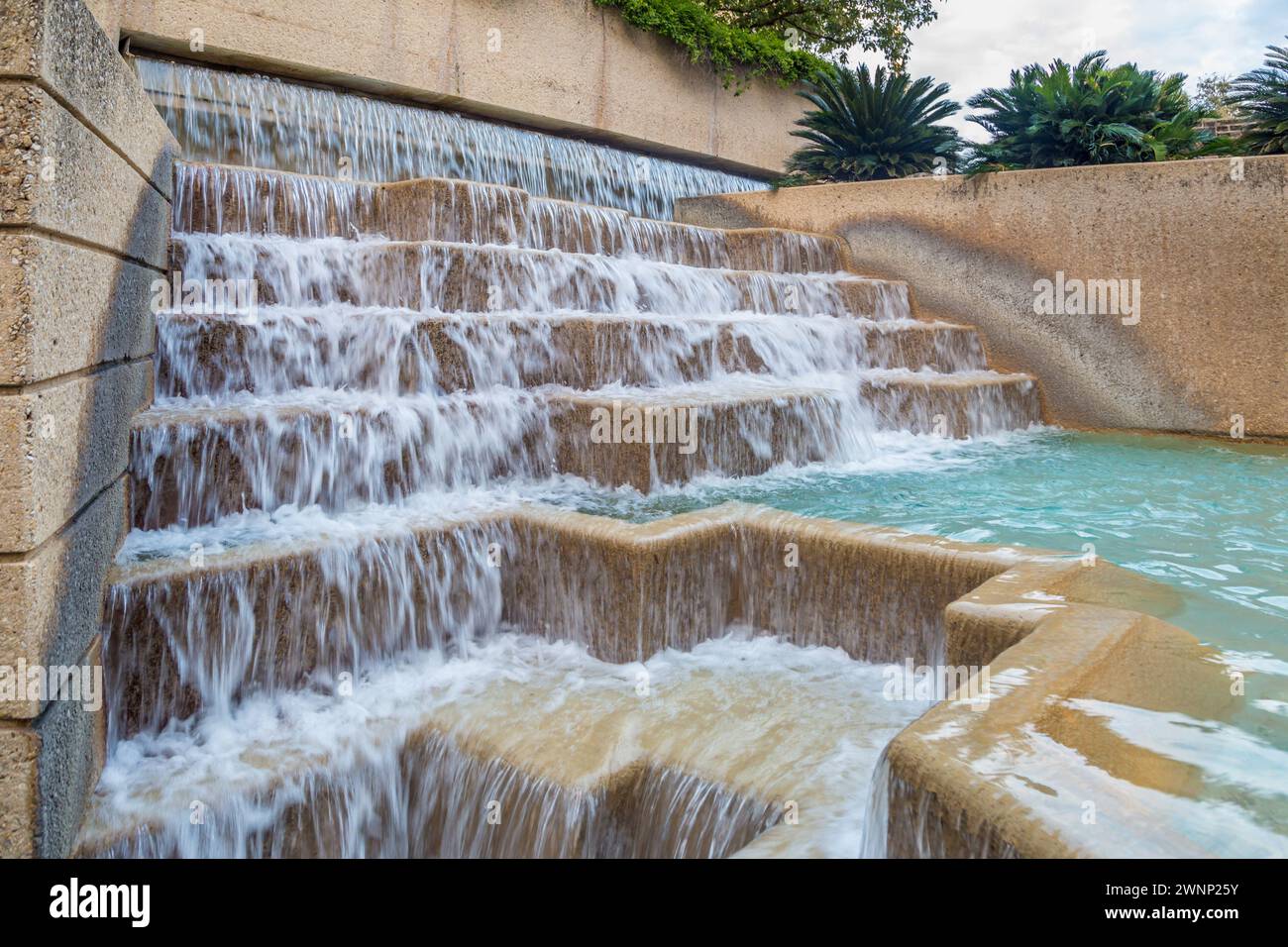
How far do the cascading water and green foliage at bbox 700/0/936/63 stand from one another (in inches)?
349

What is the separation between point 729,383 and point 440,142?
177 inches

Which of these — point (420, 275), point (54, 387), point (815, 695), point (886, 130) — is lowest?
point (815, 695)

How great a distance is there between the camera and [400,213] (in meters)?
6.39

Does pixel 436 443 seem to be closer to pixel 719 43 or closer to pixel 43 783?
pixel 43 783

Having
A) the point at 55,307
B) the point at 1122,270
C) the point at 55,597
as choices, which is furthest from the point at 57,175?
the point at 1122,270

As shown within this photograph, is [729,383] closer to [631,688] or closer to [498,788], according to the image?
[631,688]

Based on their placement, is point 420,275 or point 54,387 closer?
point 54,387

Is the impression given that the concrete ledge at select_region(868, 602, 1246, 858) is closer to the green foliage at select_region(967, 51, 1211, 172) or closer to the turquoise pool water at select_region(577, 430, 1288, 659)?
the turquoise pool water at select_region(577, 430, 1288, 659)

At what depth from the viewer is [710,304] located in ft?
23.6

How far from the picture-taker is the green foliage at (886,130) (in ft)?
34.0

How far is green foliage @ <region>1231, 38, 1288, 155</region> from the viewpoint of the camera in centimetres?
760

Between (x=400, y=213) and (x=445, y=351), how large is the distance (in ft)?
6.19

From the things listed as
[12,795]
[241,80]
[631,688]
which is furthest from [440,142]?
[12,795]

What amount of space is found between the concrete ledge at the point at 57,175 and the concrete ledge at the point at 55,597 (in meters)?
0.74
